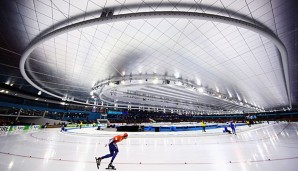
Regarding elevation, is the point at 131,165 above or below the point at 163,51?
below

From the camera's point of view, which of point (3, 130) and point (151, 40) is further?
point (3, 130)

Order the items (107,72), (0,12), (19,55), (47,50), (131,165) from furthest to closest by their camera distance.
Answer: (107,72) → (19,55) → (47,50) → (0,12) → (131,165)

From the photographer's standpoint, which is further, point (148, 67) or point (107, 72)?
point (107, 72)

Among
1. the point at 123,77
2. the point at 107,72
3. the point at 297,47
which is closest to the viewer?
the point at 297,47

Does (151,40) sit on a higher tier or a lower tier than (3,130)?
higher

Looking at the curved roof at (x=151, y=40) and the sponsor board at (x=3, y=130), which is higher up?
the curved roof at (x=151, y=40)

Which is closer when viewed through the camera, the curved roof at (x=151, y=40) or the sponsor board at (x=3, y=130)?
the curved roof at (x=151, y=40)

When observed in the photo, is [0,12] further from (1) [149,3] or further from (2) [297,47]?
(2) [297,47]

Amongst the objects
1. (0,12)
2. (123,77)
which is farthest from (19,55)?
(123,77)

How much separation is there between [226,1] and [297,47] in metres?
7.93

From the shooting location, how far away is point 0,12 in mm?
7031

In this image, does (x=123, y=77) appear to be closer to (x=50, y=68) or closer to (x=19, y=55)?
(x=50, y=68)

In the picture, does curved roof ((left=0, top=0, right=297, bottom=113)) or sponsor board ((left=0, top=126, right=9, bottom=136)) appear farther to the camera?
sponsor board ((left=0, top=126, right=9, bottom=136))

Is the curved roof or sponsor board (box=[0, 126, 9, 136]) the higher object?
the curved roof
